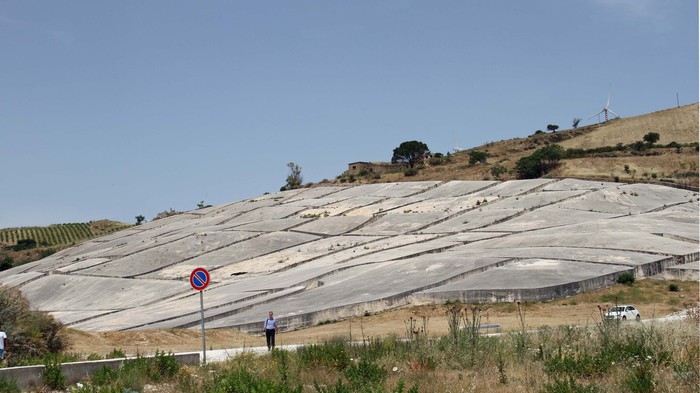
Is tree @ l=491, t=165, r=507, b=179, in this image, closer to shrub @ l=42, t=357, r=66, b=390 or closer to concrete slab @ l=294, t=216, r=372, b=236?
concrete slab @ l=294, t=216, r=372, b=236

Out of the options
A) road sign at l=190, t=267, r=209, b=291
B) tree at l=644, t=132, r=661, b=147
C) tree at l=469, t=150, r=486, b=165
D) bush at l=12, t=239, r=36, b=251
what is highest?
tree at l=644, t=132, r=661, b=147

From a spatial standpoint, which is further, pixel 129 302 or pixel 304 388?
pixel 129 302

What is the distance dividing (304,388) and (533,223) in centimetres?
4354

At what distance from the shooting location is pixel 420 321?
31.5 meters

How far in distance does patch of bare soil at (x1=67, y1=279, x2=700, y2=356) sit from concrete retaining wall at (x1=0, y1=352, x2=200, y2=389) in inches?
318

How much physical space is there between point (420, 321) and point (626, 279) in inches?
394

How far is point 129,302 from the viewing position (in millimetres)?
46312

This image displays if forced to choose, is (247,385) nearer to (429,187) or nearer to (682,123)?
(429,187)

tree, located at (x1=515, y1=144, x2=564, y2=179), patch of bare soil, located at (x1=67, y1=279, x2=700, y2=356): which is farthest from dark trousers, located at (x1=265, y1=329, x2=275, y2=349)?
tree, located at (x1=515, y1=144, x2=564, y2=179)

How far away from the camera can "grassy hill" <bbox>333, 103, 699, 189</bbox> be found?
81.9 m

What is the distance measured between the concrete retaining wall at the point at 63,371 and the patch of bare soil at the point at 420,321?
8.07 meters

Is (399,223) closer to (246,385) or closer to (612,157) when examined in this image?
(612,157)

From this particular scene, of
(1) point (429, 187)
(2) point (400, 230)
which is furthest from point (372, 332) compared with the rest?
(1) point (429, 187)

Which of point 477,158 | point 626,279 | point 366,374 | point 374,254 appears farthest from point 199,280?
point 477,158
